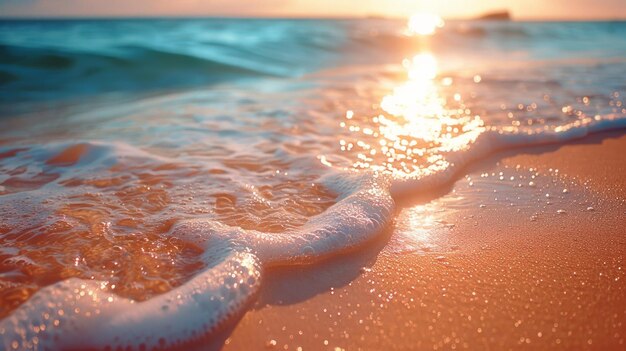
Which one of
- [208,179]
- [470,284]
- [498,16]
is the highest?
[498,16]

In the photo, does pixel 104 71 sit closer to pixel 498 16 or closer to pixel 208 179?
pixel 208 179

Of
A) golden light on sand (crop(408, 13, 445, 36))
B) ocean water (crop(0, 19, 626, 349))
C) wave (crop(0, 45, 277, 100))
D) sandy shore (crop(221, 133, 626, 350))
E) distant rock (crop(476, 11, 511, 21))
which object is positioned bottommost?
sandy shore (crop(221, 133, 626, 350))

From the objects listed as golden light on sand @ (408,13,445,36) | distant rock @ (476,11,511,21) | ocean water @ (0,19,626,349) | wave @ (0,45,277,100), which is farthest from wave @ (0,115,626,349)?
distant rock @ (476,11,511,21)

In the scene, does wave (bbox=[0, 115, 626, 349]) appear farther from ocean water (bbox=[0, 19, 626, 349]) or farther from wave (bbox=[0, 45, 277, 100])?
wave (bbox=[0, 45, 277, 100])

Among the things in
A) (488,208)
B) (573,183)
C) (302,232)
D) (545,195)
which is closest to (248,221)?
(302,232)

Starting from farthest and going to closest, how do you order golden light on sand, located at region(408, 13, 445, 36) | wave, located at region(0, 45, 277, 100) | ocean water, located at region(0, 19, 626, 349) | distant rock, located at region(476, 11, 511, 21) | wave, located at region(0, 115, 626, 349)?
1. distant rock, located at region(476, 11, 511, 21)
2. golden light on sand, located at region(408, 13, 445, 36)
3. wave, located at region(0, 45, 277, 100)
4. ocean water, located at region(0, 19, 626, 349)
5. wave, located at region(0, 115, 626, 349)

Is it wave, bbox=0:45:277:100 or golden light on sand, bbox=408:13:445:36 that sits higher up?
golden light on sand, bbox=408:13:445:36

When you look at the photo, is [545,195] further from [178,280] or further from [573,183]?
→ [178,280]

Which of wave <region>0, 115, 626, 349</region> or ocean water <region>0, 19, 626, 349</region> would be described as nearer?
wave <region>0, 115, 626, 349</region>

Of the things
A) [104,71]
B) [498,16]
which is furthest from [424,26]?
[498,16]
